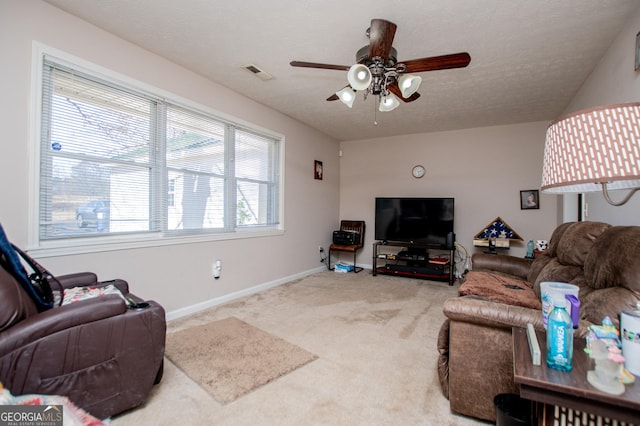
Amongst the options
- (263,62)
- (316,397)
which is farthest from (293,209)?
(316,397)

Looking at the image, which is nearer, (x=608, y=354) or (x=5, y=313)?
(x=608, y=354)

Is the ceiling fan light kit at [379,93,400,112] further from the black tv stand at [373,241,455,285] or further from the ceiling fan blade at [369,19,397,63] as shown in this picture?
the black tv stand at [373,241,455,285]

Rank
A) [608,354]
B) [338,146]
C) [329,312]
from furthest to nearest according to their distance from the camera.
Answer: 1. [338,146]
2. [329,312]
3. [608,354]

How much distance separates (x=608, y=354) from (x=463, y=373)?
2.50 feet

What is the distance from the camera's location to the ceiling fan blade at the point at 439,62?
77.5 inches

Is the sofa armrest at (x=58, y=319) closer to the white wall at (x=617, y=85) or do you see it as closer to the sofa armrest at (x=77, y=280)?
the sofa armrest at (x=77, y=280)

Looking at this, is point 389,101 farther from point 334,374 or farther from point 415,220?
point 415,220

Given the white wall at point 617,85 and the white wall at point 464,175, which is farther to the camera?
the white wall at point 464,175

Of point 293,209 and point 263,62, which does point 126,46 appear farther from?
point 293,209

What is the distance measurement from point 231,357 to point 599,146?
243 centimetres

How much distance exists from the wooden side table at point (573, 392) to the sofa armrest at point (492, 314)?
297mm

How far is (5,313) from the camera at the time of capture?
1.25m

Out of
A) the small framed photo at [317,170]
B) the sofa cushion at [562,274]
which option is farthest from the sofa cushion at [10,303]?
the small framed photo at [317,170]

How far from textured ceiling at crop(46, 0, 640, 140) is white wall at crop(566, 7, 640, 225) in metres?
0.08
